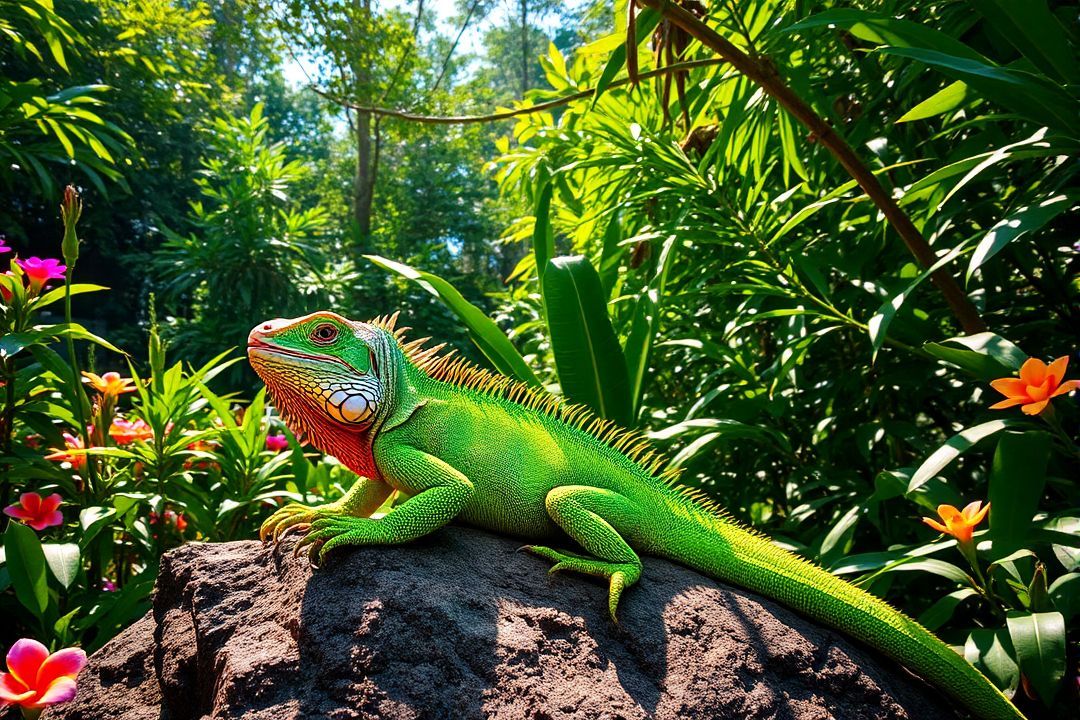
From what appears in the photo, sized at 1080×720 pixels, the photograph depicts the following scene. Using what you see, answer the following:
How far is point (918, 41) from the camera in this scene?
2.02m

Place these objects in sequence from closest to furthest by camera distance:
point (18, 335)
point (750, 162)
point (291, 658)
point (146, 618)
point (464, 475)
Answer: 1. point (291, 658)
2. point (464, 475)
3. point (146, 618)
4. point (18, 335)
5. point (750, 162)

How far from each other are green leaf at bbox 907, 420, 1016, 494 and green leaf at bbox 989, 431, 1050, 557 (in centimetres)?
6

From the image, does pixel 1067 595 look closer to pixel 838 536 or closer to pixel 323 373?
pixel 838 536

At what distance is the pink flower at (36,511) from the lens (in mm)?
2615

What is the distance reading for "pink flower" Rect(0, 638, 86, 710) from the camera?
160cm

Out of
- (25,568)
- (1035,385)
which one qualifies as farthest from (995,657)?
(25,568)

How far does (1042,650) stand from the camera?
1.79 meters

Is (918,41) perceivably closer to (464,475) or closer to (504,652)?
(464,475)

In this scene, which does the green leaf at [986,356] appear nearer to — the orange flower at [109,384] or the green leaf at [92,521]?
the green leaf at [92,521]

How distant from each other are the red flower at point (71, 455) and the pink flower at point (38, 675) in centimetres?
121

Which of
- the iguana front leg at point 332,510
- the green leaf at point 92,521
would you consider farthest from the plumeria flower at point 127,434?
the iguana front leg at point 332,510

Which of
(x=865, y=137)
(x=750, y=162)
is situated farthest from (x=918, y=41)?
(x=750, y=162)

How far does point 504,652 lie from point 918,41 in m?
1.89

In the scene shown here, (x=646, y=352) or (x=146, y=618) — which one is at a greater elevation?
(x=646, y=352)
